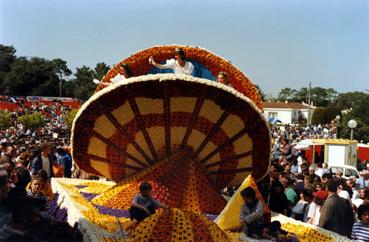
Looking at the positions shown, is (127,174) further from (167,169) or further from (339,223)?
(339,223)

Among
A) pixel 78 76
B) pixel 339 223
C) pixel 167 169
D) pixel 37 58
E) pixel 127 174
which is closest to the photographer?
pixel 339 223

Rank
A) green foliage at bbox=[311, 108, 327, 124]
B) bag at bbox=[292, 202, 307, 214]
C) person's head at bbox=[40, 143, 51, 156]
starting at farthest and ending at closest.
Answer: green foliage at bbox=[311, 108, 327, 124] < person's head at bbox=[40, 143, 51, 156] < bag at bbox=[292, 202, 307, 214]

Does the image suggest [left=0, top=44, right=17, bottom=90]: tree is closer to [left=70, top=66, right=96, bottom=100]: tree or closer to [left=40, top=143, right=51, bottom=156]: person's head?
[left=70, top=66, right=96, bottom=100]: tree

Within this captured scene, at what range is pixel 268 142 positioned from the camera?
26.9ft

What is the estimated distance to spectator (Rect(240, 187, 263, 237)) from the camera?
6746 mm

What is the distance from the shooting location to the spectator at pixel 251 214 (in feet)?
22.1

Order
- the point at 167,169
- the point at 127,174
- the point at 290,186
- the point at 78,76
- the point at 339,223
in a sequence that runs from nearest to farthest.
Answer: the point at 339,223
the point at 167,169
the point at 127,174
the point at 290,186
the point at 78,76

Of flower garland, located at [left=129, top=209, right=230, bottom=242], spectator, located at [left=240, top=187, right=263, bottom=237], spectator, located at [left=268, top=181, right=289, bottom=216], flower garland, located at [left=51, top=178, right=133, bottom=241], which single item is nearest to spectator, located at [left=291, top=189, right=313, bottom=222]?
spectator, located at [left=268, top=181, right=289, bottom=216]

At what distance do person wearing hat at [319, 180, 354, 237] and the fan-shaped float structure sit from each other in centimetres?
130

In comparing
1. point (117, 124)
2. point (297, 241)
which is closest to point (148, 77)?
point (117, 124)

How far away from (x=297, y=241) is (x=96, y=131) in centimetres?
345

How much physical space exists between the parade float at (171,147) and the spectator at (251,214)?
0.19 metres

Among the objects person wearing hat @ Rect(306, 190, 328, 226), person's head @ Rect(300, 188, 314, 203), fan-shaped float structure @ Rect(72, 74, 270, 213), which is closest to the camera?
fan-shaped float structure @ Rect(72, 74, 270, 213)

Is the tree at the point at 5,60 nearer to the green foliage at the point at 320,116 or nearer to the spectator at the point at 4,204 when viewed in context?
the green foliage at the point at 320,116
